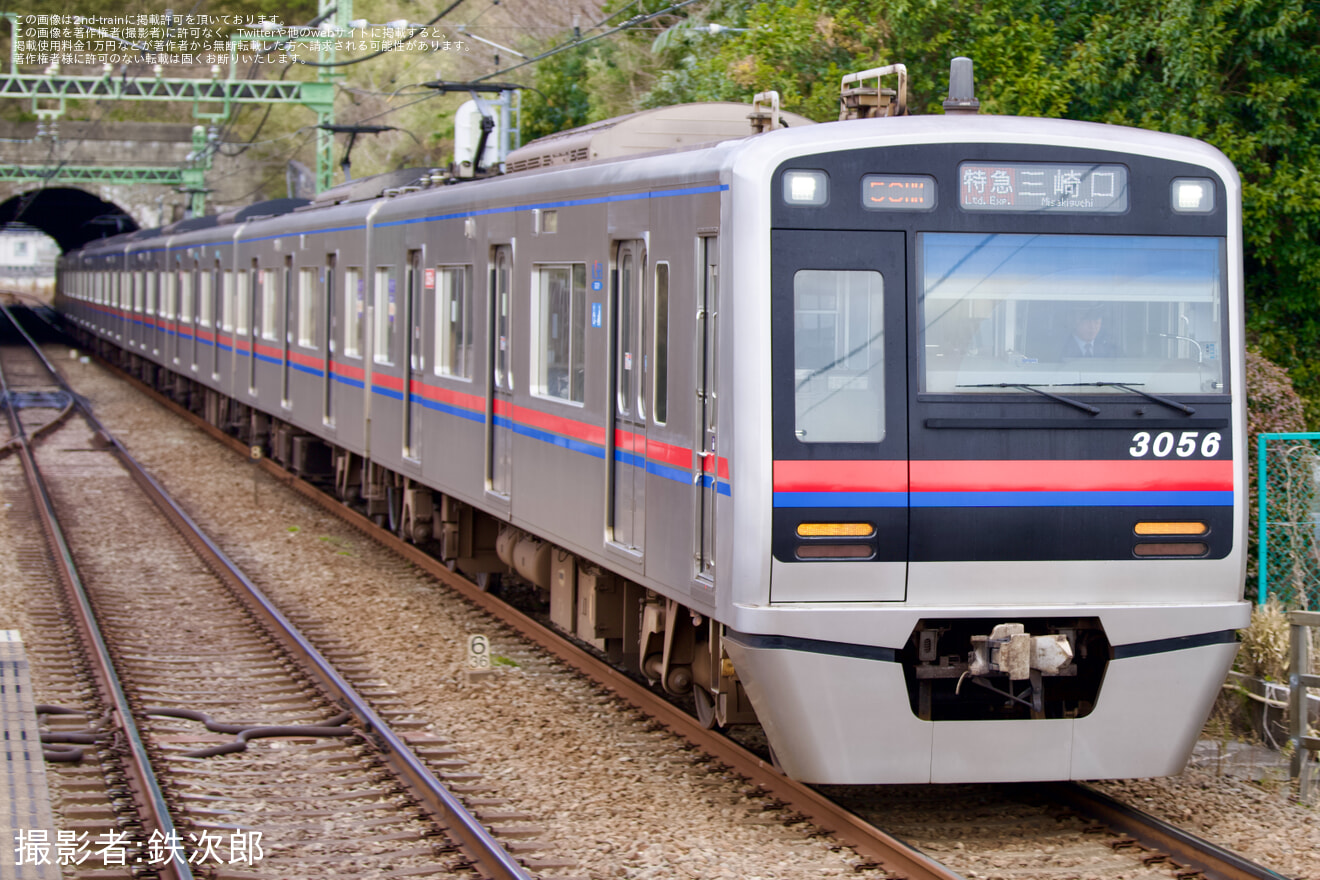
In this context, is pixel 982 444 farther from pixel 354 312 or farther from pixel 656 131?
pixel 354 312

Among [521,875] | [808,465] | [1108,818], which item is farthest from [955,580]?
[521,875]

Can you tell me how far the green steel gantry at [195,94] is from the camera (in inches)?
1064

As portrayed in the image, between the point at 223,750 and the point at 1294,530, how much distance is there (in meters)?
5.62

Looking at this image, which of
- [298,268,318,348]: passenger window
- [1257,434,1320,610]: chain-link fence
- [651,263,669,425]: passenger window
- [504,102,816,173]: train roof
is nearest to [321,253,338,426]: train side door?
[298,268,318,348]: passenger window

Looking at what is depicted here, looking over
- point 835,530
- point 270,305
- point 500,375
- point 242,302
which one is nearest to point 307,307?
point 270,305

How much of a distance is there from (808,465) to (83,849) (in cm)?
306

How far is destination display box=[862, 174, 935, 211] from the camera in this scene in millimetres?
6098

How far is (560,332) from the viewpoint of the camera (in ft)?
28.7

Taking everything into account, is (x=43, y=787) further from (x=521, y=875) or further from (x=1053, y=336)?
(x=1053, y=336)

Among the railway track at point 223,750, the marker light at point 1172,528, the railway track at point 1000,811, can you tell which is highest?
the marker light at point 1172,528

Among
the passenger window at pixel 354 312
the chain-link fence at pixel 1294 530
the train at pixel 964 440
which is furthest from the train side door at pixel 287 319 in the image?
the train at pixel 964 440

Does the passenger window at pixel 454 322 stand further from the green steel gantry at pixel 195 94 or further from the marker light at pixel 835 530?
the green steel gantry at pixel 195 94

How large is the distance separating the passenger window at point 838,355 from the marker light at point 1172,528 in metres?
1.05

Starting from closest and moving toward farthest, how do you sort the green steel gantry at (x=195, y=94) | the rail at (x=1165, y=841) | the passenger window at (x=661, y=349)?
the rail at (x=1165, y=841) → the passenger window at (x=661, y=349) → the green steel gantry at (x=195, y=94)
